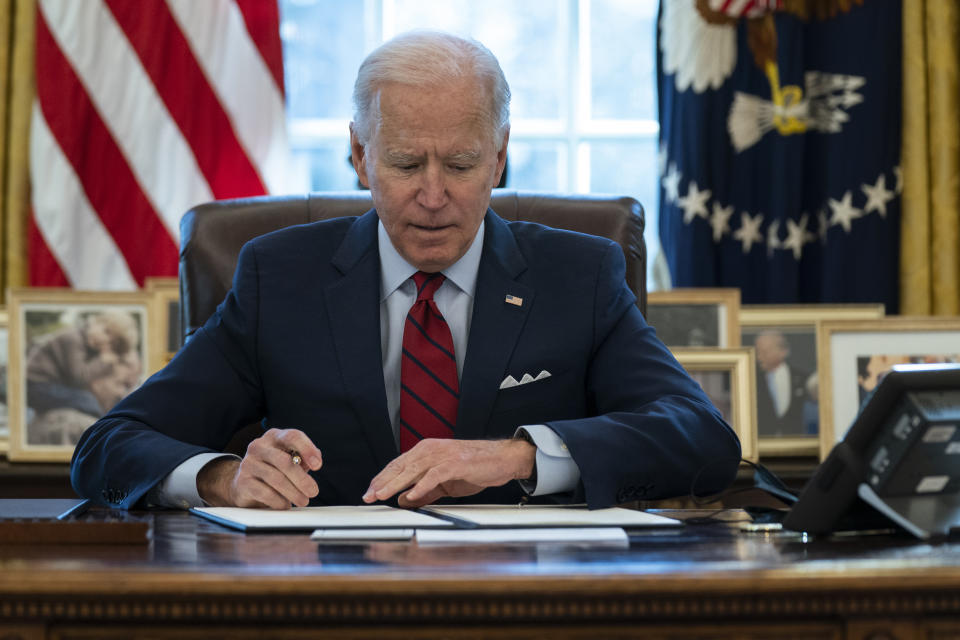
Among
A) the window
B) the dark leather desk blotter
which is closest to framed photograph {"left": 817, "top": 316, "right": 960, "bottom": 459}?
the window

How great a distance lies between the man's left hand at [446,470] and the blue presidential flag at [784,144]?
177cm

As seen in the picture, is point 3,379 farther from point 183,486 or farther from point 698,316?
point 698,316

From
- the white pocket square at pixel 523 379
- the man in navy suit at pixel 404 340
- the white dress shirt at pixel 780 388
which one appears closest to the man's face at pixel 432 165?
the man in navy suit at pixel 404 340

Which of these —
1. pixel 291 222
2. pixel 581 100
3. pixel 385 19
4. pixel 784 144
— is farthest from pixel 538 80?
pixel 291 222

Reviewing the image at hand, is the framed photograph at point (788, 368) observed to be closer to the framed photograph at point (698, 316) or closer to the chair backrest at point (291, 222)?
the framed photograph at point (698, 316)

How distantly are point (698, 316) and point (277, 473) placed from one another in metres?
1.71

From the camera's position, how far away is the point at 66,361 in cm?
299

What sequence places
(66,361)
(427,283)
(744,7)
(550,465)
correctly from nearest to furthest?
1. (550,465)
2. (427,283)
3. (66,361)
4. (744,7)

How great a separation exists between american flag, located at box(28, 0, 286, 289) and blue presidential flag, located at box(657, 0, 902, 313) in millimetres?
1188

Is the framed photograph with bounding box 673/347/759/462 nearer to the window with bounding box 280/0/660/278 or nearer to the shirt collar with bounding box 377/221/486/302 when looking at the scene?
the window with bounding box 280/0/660/278

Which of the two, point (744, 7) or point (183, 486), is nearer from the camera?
point (183, 486)

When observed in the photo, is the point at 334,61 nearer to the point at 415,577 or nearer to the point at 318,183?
the point at 318,183

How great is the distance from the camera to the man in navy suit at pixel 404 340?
1.74m

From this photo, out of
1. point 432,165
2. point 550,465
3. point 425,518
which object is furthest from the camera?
point 432,165
